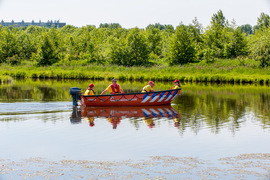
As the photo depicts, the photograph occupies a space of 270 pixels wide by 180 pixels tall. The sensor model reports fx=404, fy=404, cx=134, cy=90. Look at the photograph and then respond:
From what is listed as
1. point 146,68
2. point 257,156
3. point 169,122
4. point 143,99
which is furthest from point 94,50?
point 257,156

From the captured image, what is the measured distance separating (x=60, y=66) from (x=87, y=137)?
5367 centimetres

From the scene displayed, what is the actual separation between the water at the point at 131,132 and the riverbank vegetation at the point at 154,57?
29177 mm

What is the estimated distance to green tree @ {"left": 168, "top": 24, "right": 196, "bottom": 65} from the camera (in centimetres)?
6388

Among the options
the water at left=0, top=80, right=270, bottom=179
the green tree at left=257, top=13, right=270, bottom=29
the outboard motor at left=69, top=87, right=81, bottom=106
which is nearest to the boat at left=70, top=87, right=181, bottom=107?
the outboard motor at left=69, top=87, right=81, bottom=106

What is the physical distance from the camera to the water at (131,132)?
1312 centimetres

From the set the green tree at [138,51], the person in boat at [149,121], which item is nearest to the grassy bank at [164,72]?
the green tree at [138,51]

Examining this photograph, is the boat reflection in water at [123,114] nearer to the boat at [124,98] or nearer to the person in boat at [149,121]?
the person in boat at [149,121]

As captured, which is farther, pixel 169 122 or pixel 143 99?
pixel 143 99

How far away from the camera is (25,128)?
17.5 meters

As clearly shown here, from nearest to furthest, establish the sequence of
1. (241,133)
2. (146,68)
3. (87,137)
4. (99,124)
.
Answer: (87,137)
(241,133)
(99,124)
(146,68)

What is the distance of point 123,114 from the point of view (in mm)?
22438

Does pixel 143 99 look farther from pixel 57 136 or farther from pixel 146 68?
pixel 146 68

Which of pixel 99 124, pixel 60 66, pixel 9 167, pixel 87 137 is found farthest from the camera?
pixel 60 66

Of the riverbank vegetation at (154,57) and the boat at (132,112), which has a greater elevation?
the riverbank vegetation at (154,57)
